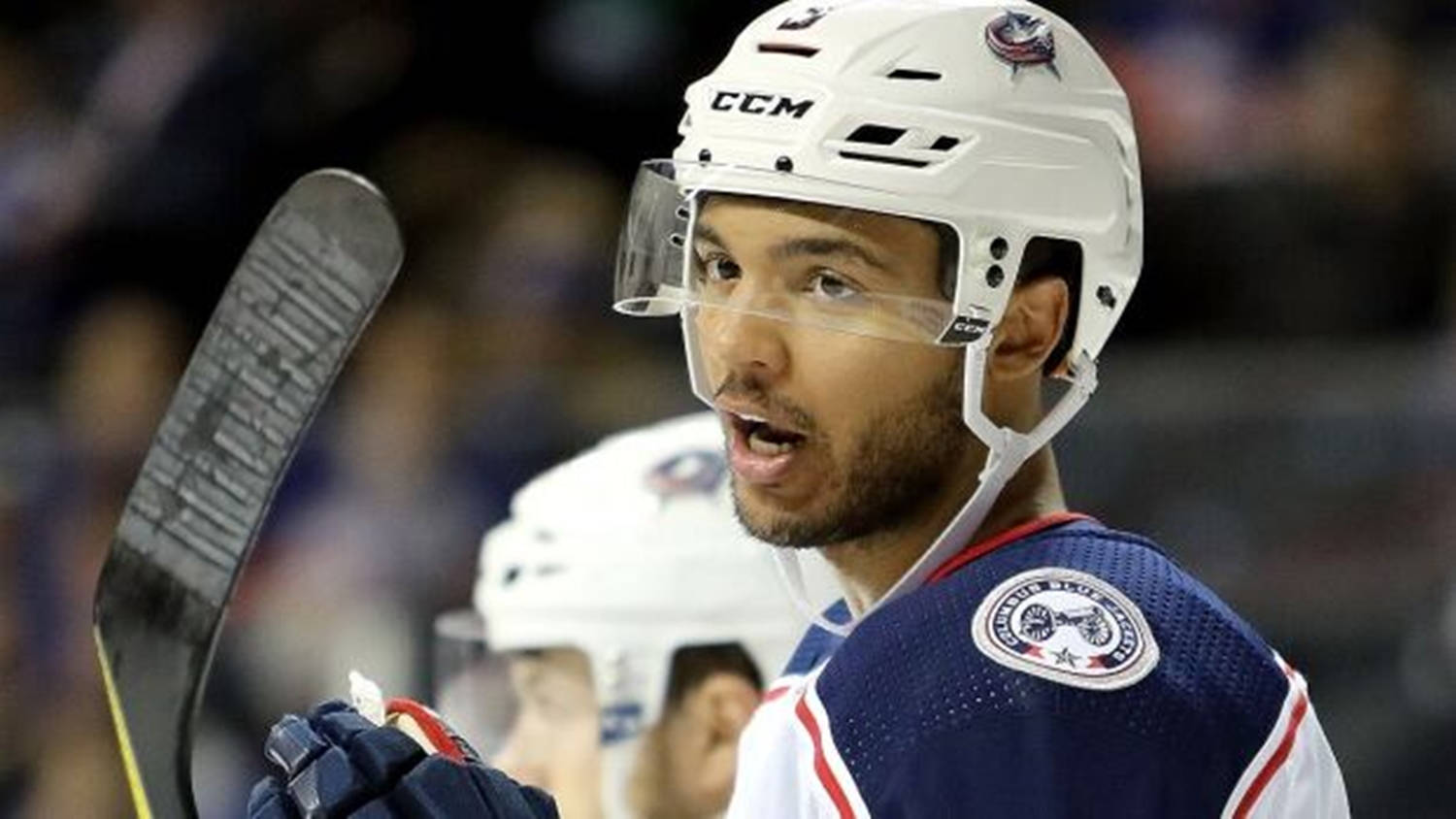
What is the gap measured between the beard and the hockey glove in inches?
11.0

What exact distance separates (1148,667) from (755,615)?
1226mm

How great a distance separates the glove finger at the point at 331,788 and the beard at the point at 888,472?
1.21 feet

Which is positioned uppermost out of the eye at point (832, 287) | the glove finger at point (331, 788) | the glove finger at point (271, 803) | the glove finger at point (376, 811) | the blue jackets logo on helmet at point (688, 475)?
the eye at point (832, 287)

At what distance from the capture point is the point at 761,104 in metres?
2.57

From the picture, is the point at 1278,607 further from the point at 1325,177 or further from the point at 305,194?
the point at 305,194

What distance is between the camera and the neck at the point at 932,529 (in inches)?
99.7

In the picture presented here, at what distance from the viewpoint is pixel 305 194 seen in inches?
106

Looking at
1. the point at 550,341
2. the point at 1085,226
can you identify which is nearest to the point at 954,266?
the point at 1085,226

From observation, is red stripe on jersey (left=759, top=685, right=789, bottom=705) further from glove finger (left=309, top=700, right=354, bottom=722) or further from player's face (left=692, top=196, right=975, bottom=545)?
glove finger (left=309, top=700, right=354, bottom=722)

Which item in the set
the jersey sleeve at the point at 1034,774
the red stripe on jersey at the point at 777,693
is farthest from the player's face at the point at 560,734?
the jersey sleeve at the point at 1034,774

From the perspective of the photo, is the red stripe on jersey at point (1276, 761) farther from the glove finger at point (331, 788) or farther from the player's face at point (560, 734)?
the player's face at point (560, 734)

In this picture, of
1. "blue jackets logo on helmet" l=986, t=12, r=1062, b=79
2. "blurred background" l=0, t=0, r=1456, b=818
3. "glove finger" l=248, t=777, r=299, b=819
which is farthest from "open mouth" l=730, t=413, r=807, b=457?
"blurred background" l=0, t=0, r=1456, b=818

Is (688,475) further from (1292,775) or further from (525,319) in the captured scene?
(525,319)

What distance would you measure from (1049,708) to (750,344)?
1.29 ft
